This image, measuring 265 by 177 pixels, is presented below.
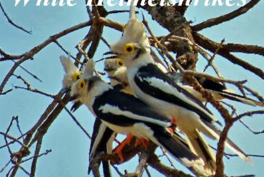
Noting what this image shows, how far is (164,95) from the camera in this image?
424 centimetres

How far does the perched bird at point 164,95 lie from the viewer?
13.6 ft

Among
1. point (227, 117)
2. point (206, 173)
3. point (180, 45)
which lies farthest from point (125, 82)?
point (227, 117)

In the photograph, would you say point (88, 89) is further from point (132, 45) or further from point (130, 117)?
point (130, 117)

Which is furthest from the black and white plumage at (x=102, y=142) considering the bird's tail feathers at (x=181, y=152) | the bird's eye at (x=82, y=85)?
the bird's tail feathers at (x=181, y=152)

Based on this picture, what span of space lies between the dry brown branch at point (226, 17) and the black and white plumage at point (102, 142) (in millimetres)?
1256

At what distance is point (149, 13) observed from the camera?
577 cm

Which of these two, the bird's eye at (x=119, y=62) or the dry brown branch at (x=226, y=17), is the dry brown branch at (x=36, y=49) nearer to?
the bird's eye at (x=119, y=62)

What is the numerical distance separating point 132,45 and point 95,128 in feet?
1.99

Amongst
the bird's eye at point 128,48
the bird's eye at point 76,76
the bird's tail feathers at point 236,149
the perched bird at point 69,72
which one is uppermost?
the perched bird at point 69,72

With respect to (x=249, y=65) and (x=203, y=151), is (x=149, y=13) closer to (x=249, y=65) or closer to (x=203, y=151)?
(x=249, y=65)

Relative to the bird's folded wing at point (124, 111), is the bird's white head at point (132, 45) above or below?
above

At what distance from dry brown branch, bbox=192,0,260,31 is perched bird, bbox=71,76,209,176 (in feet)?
3.99

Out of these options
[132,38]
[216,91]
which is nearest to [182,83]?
[216,91]

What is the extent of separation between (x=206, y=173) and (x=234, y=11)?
1.75m
